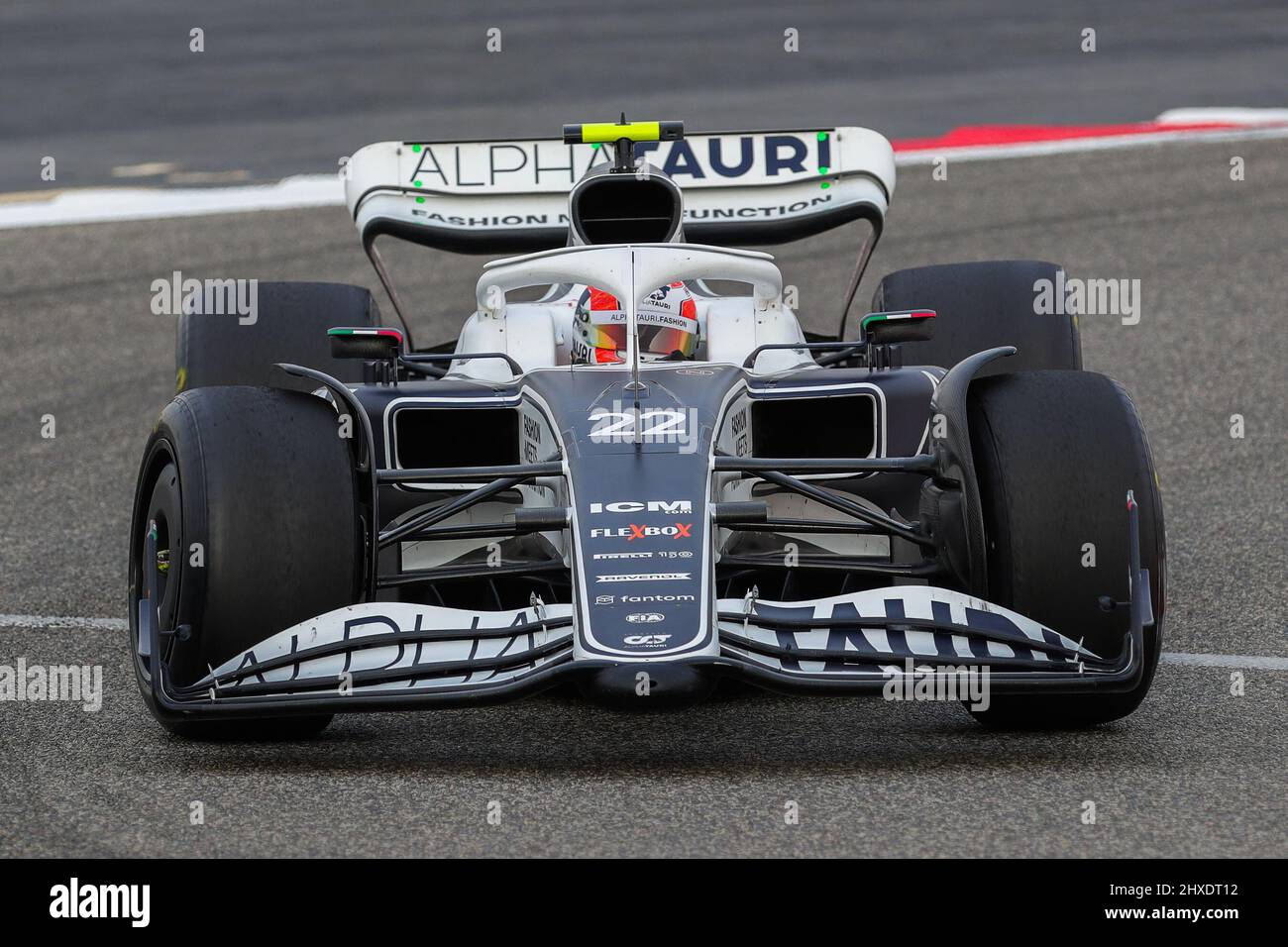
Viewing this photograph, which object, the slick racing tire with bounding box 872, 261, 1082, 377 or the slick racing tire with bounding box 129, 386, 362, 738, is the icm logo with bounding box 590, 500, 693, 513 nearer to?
the slick racing tire with bounding box 129, 386, 362, 738

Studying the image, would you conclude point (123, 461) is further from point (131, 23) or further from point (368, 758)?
point (131, 23)

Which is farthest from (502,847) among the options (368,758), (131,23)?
(131,23)

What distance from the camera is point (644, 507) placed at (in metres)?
5.31

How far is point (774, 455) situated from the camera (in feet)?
21.2

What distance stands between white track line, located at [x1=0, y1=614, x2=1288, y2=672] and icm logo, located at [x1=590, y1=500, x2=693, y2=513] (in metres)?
1.81

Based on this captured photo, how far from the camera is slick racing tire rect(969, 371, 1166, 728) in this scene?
5.29 meters

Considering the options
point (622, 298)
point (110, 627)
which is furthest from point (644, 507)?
point (110, 627)

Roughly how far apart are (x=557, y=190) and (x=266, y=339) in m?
1.36

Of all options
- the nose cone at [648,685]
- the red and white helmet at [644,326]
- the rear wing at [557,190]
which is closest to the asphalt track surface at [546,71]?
the rear wing at [557,190]

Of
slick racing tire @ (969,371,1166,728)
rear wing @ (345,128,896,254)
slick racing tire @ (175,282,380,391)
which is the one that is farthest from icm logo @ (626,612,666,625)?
rear wing @ (345,128,896,254)

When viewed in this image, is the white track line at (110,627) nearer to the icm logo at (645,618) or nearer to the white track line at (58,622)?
the white track line at (58,622)

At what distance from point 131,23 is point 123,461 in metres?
16.2

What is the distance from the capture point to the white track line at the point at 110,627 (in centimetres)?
622
